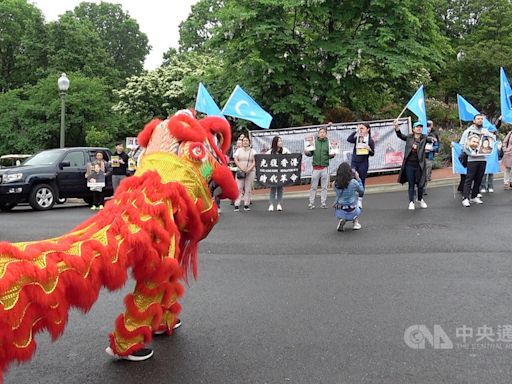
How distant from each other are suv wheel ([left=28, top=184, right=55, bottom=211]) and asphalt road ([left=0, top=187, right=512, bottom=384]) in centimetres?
724

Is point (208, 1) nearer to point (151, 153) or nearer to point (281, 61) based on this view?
point (281, 61)

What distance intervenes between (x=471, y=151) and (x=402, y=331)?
7.59 meters

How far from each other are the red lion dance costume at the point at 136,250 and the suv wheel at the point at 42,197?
409 inches

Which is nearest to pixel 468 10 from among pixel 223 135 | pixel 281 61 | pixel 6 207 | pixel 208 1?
pixel 208 1

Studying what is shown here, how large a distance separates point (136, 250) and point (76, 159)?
11.9 m

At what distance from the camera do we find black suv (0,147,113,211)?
13.0 meters

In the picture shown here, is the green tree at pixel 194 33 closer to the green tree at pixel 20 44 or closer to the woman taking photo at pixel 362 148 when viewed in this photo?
the green tree at pixel 20 44

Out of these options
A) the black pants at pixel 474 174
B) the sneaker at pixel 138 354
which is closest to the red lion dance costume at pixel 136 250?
the sneaker at pixel 138 354

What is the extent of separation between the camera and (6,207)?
44.9 feet

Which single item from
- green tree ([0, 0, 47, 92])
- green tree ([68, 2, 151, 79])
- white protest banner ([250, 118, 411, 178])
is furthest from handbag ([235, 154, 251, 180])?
green tree ([68, 2, 151, 79])

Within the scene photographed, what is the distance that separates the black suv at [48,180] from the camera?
510 inches

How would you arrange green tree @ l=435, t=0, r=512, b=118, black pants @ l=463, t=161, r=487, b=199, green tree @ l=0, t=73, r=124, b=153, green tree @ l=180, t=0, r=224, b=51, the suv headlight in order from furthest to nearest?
green tree @ l=180, t=0, r=224, b=51 < green tree @ l=435, t=0, r=512, b=118 < green tree @ l=0, t=73, r=124, b=153 < the suv headlight < black pants @ l=463, t=161, r=487, b=199

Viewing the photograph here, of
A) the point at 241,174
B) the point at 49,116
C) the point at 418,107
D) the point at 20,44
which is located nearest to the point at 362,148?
the point at 418,107

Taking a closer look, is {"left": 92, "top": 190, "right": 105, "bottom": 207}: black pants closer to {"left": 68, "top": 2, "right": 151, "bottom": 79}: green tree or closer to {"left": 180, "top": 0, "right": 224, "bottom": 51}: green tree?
{"left": 180, "top": 0, "right": 224, "bottom": 51}: green tree
